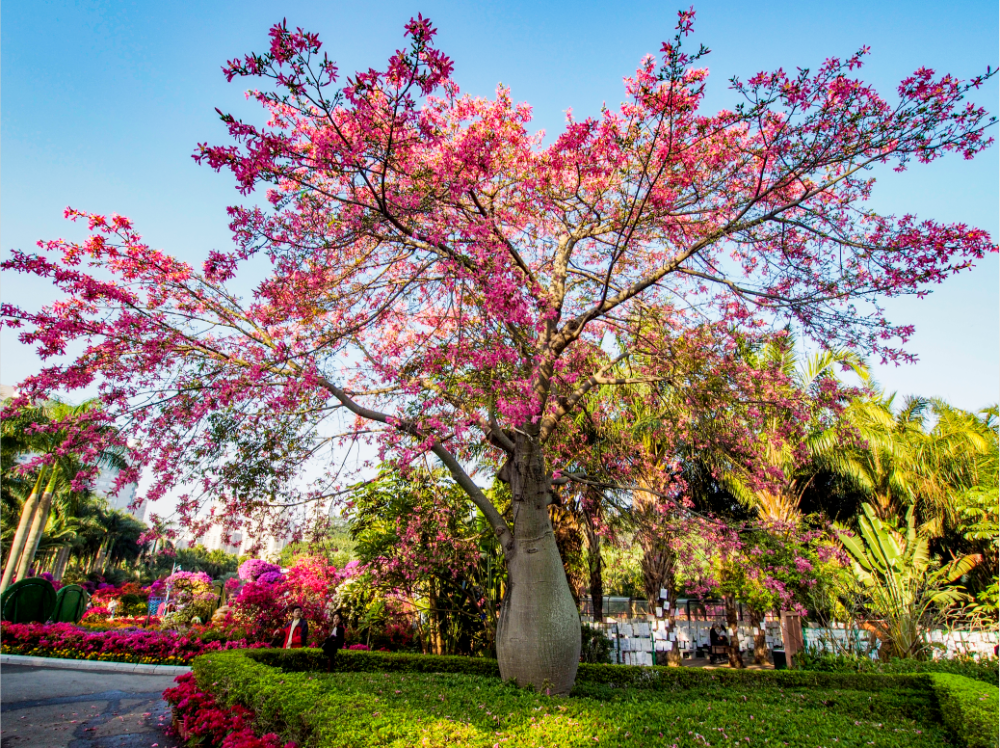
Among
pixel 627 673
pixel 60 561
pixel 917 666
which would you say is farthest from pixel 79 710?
pixel 60 561

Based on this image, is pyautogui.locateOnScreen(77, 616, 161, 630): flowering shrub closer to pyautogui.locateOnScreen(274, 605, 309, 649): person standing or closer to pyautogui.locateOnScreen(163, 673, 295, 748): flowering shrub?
Result: pyautogui.locateOnScreen(274, 605, 309, 649): person standing

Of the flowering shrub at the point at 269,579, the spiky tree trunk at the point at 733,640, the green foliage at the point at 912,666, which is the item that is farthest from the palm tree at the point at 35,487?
the green foliage at the point at 912,666

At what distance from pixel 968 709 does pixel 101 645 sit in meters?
15.3

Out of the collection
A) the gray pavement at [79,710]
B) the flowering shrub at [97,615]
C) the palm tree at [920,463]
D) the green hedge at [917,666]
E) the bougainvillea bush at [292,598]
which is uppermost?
the palm tree at [920,463]

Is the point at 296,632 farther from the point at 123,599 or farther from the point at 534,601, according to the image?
the point at 123,599

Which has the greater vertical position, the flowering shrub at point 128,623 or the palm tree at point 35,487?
the palm tree at point 35,487

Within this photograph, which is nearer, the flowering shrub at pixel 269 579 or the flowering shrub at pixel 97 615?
the flowering shrub at pixel 269 579

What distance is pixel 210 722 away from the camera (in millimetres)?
5754

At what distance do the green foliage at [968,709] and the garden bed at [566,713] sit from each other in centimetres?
2

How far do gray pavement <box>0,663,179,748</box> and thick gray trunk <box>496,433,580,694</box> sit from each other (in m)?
4.12

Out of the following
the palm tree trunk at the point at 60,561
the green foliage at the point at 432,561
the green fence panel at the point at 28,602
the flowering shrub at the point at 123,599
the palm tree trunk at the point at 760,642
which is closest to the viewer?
the green foliage at the point at 432,561

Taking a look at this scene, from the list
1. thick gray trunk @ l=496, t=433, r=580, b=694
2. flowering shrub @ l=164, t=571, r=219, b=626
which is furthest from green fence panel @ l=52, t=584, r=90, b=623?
thick gray trunk @ l=496, t=433, r=580, b=694

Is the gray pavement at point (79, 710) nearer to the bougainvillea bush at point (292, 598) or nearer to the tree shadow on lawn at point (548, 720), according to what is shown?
the bougainvillea bush at point (292, 598)

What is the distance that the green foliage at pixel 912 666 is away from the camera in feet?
32.8
